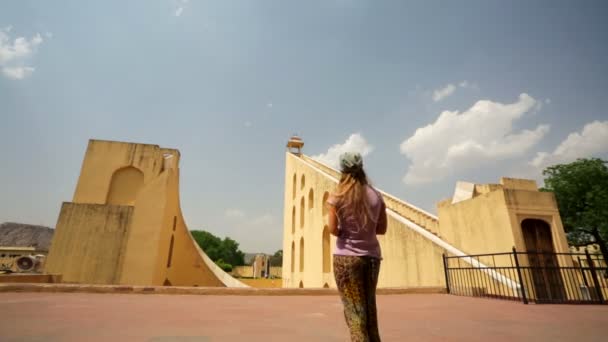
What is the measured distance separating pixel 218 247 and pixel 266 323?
54387 millimetres

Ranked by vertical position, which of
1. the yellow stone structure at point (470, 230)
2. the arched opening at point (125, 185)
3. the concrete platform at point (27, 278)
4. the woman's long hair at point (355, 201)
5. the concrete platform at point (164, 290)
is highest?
the arched opening at point (125, 185)

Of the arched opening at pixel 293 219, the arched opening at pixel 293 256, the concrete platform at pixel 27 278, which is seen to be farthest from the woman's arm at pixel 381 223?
the arched opening at pixel 293 219

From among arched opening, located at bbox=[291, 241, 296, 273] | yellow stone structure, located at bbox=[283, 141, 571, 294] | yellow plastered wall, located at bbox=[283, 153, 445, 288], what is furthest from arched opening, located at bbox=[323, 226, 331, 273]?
arched opening, located at bbox=[291, 241, 296, 273]

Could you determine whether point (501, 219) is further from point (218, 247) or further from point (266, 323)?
point (218, 247)

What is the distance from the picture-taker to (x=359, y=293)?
1.70 meters

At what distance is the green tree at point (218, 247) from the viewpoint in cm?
5193

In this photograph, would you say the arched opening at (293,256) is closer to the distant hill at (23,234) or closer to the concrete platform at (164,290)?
the concrete platform at (164,290)

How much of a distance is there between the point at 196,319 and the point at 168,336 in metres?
0.88

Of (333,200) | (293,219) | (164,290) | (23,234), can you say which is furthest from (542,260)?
(23,234)

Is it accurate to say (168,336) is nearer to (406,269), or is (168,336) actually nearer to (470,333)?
(470,333)

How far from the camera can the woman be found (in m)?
1.68

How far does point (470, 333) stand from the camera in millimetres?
3051

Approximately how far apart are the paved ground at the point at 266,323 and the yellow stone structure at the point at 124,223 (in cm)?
692

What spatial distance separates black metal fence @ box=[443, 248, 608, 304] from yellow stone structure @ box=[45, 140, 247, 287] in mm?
10737
